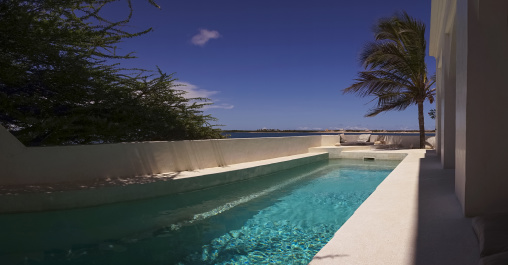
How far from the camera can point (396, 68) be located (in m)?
14.5

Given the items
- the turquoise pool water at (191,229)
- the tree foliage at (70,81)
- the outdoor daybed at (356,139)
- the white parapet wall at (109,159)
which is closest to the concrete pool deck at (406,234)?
the turquoise pool water at (191,229)

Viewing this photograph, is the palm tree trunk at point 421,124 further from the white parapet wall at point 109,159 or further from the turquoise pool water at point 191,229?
the turquoise pool water at point 191,229

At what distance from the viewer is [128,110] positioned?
862 centimetres

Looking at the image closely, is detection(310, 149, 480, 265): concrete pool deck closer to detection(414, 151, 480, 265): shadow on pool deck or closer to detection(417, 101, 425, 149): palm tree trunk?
detection(414, 151, 480, 265): shadow on pool deck

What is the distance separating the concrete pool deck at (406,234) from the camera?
85.6 inches

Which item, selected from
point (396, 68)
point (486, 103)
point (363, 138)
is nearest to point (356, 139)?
point (363, 138)

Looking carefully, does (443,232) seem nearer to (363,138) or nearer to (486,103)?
(486,103)

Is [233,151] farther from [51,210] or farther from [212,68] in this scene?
[212,68]

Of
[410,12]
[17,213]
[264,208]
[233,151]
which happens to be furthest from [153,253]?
[410,12]

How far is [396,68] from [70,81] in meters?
13.2

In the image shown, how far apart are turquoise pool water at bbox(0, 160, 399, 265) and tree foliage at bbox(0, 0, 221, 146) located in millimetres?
3353

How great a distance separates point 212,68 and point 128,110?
22.9 meters

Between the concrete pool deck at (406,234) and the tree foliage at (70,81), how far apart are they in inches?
269

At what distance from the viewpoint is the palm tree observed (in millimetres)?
14000
